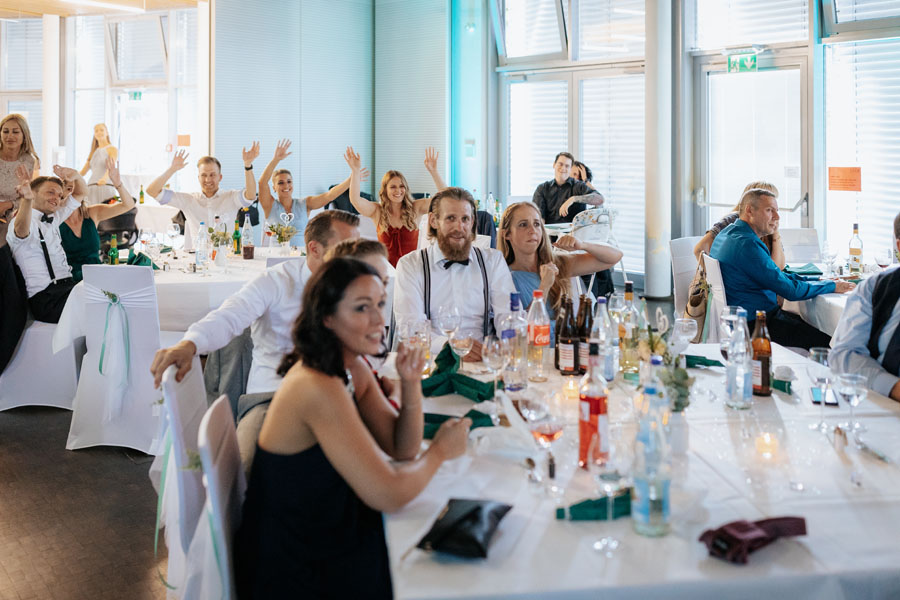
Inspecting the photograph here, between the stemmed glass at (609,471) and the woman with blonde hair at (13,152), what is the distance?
6194mm

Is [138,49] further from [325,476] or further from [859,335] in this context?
[325,476]

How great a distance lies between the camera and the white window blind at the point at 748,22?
832 centimetres

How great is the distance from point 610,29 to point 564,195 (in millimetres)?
2170

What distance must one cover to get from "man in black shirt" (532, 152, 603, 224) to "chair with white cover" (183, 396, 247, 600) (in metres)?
7.00

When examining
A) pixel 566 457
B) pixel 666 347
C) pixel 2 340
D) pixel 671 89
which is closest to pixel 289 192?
pixel 2 340

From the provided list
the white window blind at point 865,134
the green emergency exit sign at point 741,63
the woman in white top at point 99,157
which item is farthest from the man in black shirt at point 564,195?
the woman in white top at point 99,157

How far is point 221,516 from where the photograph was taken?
6.35 feet

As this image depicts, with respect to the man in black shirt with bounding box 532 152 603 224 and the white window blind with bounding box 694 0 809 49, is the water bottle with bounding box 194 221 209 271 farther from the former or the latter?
the white window blind with bounding box 694 0 809 49

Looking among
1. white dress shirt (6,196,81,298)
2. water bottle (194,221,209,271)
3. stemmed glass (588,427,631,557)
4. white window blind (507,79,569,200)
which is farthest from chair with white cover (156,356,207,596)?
white window blind (507,79,569,200)

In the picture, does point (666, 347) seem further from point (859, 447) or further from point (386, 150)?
point (386, 150)

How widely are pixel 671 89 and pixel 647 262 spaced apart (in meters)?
1.89

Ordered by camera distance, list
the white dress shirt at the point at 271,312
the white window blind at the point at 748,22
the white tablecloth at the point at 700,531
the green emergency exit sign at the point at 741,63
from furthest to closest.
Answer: the green emergency exit sign at the point at 741,63, the white window blind at the point at 748,22, the white dress shirt at the point at 271,312, the white tablecloth at the point at 700,531

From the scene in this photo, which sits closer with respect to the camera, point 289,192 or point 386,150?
point 289,192

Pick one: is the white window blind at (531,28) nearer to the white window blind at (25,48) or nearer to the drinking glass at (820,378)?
the white window blind at (25,48)
